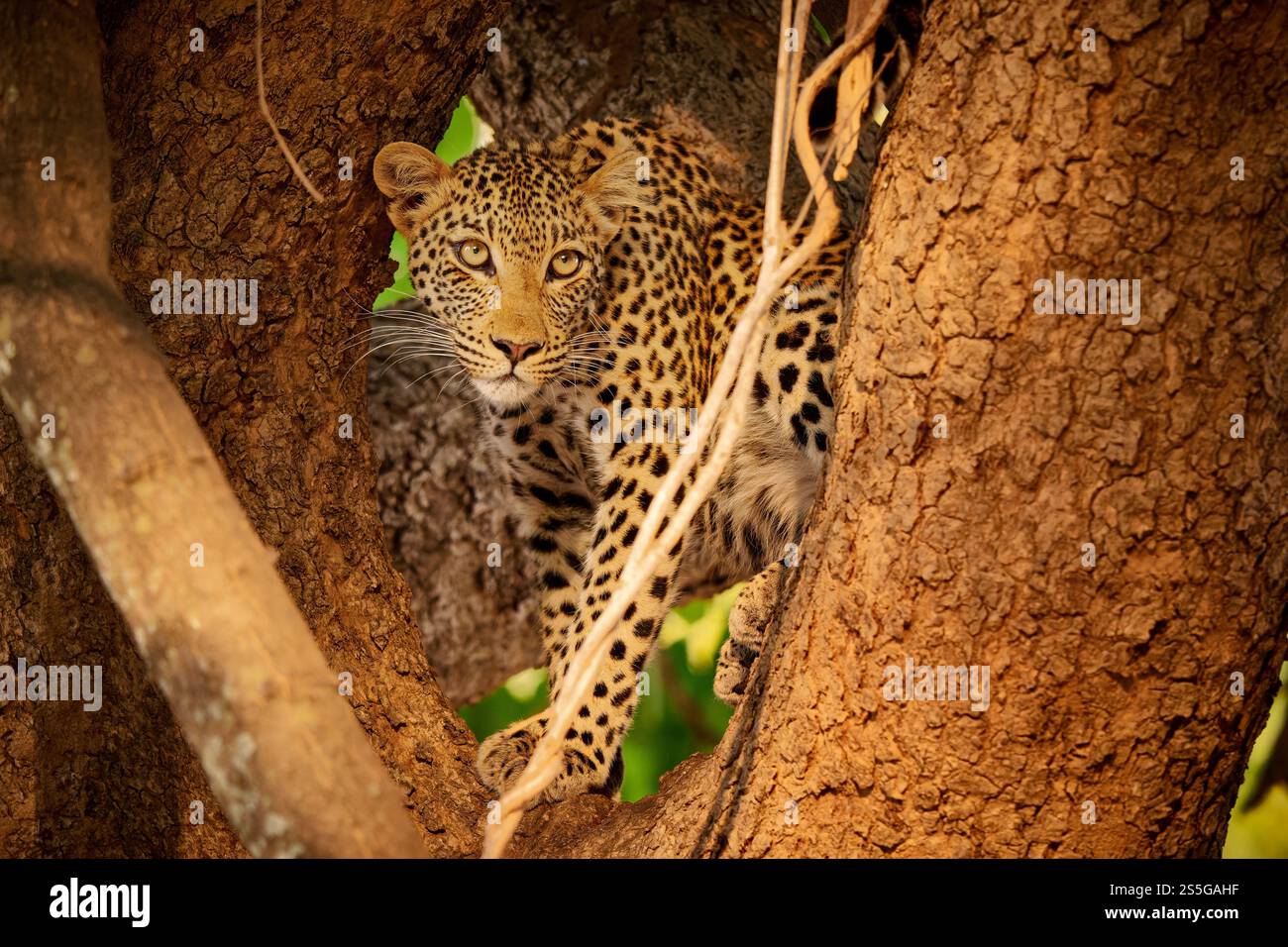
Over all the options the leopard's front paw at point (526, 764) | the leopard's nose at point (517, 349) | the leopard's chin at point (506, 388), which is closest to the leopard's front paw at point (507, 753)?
the leopard's front paw at point (526, 764)

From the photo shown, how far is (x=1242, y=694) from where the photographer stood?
2.88 metres

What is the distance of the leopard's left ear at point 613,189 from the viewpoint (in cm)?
Result: 509

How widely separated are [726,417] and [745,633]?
235 cm

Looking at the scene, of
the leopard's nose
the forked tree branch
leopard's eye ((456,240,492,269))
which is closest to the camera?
the forked tree branch

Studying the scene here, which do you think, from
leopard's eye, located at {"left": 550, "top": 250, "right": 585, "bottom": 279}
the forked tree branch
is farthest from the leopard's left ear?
the forked tree branch

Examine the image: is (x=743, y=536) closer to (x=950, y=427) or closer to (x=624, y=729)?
(x=624, y=729)

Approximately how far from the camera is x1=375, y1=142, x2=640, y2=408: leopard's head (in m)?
4.79

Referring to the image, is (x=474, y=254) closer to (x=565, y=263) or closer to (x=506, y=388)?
(x=565, y=263)

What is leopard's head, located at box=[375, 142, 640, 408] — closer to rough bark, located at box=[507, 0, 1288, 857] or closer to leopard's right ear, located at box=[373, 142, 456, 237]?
leopard's right ear, located at box=[373, 142, 456, 237]

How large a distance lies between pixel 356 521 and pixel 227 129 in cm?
125

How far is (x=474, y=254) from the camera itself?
492 cm

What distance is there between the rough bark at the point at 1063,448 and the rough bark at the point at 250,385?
5.58ft

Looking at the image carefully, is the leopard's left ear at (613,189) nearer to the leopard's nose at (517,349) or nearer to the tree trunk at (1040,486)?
the leopard's nose at (517,349)
